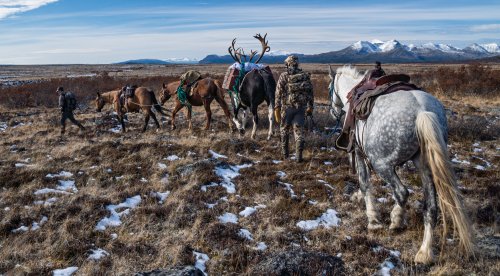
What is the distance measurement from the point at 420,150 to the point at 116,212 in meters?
5.05

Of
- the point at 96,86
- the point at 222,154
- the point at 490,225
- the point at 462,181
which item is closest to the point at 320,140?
the point at 222,154

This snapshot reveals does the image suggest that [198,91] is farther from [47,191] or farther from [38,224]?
[38,224]

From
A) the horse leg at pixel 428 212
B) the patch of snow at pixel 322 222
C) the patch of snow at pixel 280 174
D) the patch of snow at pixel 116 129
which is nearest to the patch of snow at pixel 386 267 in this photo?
the horse leg at pixel 428 212

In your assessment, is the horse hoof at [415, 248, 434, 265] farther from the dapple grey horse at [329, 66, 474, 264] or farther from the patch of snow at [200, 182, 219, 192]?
the patch of snow at [200, 182, 219, 192]

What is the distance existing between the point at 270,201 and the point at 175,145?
15.5 feet

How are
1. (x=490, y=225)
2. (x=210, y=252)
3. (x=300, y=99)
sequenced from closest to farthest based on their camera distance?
(x=210, y=252) < (x=490, y=225) < (x=300, y=99)

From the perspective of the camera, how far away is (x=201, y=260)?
16.5ft

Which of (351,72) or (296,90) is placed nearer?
(351,72)

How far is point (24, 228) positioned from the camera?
5984 mm

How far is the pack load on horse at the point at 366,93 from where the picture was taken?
525 cm

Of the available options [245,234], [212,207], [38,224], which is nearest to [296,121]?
[212,207]

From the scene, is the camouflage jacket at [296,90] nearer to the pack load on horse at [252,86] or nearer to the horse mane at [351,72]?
the horse mane at [351,72]

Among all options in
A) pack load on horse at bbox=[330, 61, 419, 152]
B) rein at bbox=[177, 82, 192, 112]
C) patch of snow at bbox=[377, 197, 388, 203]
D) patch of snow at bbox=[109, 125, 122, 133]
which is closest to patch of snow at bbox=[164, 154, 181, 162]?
rein at bbox=[177, 82, 192, 112]

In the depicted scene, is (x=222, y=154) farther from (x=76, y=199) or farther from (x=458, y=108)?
(x=458, y=108)
